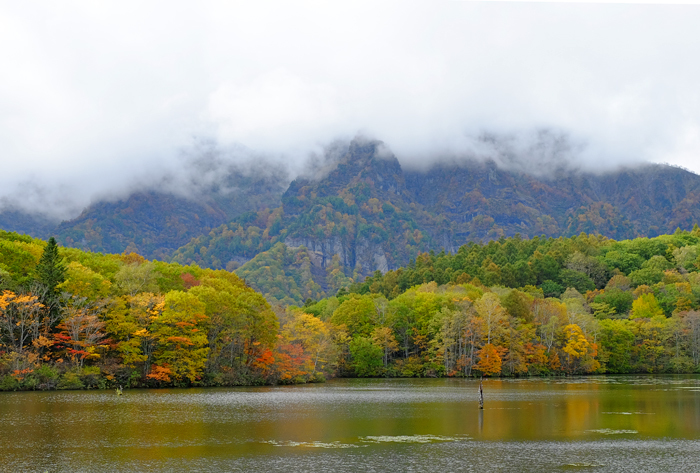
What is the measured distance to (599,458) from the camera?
122 feet

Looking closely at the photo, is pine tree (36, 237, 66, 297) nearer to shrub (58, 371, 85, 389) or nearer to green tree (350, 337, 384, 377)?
shrub (58, 371, 85, 389)

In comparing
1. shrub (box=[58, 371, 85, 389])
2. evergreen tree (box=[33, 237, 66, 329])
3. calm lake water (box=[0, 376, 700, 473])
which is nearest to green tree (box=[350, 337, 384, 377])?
calm lake water (box=[0, 376, 700, 473])

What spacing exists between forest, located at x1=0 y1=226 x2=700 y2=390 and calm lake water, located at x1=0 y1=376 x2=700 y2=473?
43.1 feet

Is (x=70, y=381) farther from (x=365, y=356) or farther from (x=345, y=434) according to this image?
(x=365, y=356)

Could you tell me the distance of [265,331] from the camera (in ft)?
327

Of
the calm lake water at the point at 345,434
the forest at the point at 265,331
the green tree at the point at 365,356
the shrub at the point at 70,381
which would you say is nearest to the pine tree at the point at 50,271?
the forest at the point at 265,331

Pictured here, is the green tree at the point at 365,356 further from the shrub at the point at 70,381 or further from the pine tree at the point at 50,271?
the pine tree at the point at 50,271

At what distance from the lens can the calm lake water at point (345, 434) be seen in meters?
35.2

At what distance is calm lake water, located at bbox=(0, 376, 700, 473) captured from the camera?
116 feet

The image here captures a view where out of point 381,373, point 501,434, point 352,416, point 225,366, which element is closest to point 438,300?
point 381,373

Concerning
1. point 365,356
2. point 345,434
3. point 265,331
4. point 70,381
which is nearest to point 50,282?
point 70,381

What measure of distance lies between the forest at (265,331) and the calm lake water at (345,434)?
1315 cm

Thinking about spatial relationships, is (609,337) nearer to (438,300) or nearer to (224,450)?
(438,300)

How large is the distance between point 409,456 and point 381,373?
317ft
